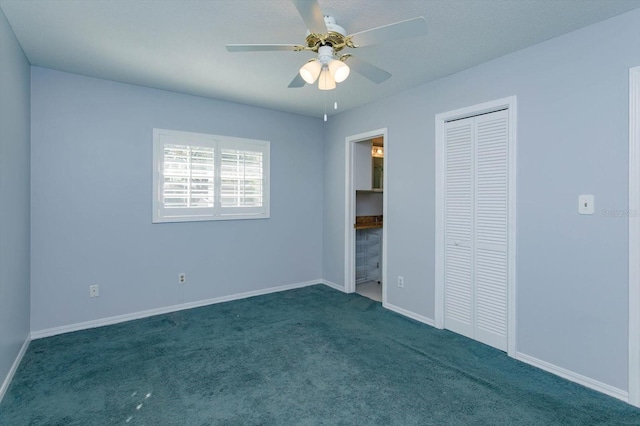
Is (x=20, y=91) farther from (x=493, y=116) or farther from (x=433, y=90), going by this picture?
(x=493, y=116)

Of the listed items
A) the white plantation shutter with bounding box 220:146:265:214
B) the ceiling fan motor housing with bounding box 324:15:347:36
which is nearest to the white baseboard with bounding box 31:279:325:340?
the white plantation shutter with bounding box 220:146:265:214

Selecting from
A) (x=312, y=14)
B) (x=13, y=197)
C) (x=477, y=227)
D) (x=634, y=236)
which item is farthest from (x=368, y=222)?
(x=13, y=197)

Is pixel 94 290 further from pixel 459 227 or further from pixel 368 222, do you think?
pixel 459 227

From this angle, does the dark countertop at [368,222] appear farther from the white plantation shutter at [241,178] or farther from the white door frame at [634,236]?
the white door frame at [634,236]

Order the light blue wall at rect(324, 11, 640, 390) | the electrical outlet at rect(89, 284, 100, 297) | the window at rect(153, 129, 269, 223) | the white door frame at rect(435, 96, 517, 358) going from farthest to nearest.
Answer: the window at rect(153, 129, 269, 223) → the electrical outlet at rect(89, 284, 100, 297) → the white door frame at rect(435, 96, 517, 358) → the light blue wall at rect(324, 11, 640, 390)

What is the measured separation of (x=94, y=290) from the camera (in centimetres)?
333

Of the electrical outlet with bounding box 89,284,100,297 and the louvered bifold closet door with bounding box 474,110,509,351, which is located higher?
the louvered bifold closet door with bounding box 474,110,509,351

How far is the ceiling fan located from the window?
82.2 inches

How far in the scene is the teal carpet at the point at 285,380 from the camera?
6.46 feet

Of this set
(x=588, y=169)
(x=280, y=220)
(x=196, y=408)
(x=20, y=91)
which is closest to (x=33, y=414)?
(x=196, y=408)

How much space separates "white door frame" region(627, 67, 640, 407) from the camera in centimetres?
207

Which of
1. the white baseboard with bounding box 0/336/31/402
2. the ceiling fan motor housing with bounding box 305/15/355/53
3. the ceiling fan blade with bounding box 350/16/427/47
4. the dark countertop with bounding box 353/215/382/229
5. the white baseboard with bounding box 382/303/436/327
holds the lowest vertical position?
the white baseboard with bounding box 0/336/31/402

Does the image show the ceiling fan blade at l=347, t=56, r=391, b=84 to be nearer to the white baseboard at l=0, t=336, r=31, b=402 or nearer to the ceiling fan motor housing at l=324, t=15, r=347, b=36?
the ceiling fan motor housing at l=324, t=15, r=347, b=36

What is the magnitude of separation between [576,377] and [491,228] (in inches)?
47.5
